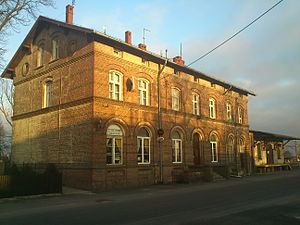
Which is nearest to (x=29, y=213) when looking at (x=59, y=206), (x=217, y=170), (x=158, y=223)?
(x=59, y=206)

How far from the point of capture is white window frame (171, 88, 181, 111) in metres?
27.4

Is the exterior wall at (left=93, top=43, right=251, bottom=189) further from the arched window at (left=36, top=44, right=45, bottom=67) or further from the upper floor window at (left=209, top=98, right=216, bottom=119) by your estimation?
the arched window at (left=36, top=44, right=45, bottom=67)

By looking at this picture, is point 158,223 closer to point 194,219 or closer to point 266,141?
point 194,219

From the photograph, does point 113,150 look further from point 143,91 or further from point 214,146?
point 214,146

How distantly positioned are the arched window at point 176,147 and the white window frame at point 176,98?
204cm

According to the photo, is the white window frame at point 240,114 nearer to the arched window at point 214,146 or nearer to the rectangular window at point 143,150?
the arched window at point 214,146

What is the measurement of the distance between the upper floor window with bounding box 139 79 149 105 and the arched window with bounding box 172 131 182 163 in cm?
395

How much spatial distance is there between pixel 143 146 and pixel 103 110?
4.38 metres

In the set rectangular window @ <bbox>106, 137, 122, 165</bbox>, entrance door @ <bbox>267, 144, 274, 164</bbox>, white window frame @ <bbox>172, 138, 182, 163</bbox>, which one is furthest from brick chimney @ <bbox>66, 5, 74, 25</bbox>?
entrance door @ <bbox>267, 144, 274, 164</bbox>

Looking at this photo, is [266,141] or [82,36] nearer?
[82,36]

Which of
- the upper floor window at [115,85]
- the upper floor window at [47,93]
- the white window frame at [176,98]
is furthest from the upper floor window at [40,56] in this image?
the white window frame at [176,98]

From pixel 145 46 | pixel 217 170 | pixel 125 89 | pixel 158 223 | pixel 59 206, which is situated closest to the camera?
pixel 158 223

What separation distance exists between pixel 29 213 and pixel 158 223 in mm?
5336

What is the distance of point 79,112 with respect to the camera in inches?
842
